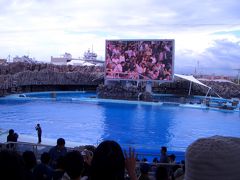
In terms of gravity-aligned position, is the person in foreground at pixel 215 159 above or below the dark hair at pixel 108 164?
above

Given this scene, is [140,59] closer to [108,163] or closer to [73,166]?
[73,166]

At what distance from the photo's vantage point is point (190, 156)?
1.44 m

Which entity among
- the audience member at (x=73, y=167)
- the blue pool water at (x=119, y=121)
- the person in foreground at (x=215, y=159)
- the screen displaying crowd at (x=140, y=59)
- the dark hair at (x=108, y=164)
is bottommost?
the blue pool water at (x=119, y=121)

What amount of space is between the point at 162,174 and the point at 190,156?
1897 millimetres

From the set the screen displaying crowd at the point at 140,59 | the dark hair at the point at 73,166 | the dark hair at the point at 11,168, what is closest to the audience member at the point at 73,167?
the dark hair at the point at 73,166

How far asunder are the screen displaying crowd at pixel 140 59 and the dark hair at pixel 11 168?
31049 millimetres

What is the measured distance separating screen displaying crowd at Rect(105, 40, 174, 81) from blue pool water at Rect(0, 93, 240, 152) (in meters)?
4.35

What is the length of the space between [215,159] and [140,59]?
31.8 metres

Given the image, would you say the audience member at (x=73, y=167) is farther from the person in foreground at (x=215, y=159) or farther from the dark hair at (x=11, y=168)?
the person in foreground at (x=215, y=159)

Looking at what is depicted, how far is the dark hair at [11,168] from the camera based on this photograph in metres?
1.47

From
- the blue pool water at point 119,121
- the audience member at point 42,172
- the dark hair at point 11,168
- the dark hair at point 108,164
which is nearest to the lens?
the dark hair at point 11,168

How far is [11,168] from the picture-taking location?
147cm

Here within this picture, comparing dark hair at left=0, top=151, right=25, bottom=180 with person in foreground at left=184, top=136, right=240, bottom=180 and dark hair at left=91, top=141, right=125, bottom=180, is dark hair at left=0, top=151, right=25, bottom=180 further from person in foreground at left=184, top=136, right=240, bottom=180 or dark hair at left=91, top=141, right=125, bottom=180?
person in foreground at left=184, top=136, right=240, bottom=180

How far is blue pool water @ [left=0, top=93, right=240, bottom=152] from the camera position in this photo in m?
15.6
